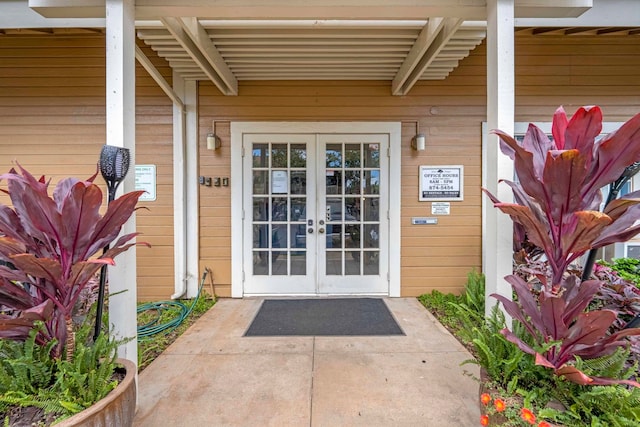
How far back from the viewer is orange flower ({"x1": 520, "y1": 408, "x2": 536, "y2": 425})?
A: 1.19 m

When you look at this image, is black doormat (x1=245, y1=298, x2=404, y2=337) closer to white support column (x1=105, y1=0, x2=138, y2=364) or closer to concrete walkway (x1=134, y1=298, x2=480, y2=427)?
concrete walkway (x1=134, y1=298, x2=480, y2=427)

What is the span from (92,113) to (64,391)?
11.6ft

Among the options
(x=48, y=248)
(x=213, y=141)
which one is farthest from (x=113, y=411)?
(x=213, y=141)

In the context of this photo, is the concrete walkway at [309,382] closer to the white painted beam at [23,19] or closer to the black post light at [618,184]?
the black post light at [618,184]

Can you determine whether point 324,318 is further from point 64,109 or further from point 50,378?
point 64,109

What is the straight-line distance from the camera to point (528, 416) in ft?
3.94

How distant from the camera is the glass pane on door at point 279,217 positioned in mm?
3916

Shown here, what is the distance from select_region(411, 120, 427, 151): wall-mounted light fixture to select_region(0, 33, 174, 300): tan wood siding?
294 centimetres

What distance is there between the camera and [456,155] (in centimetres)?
390

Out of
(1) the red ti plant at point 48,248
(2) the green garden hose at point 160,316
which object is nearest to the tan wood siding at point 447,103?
(2) the green garden hose at point 160,316

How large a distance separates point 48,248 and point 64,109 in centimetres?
327

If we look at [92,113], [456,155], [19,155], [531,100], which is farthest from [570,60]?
[19,155]

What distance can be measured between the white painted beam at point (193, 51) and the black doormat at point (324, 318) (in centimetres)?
254

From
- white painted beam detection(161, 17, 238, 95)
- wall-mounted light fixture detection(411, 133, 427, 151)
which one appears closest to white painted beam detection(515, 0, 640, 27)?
wall-mounted light fixture detection(411, 133, 427, 151)
